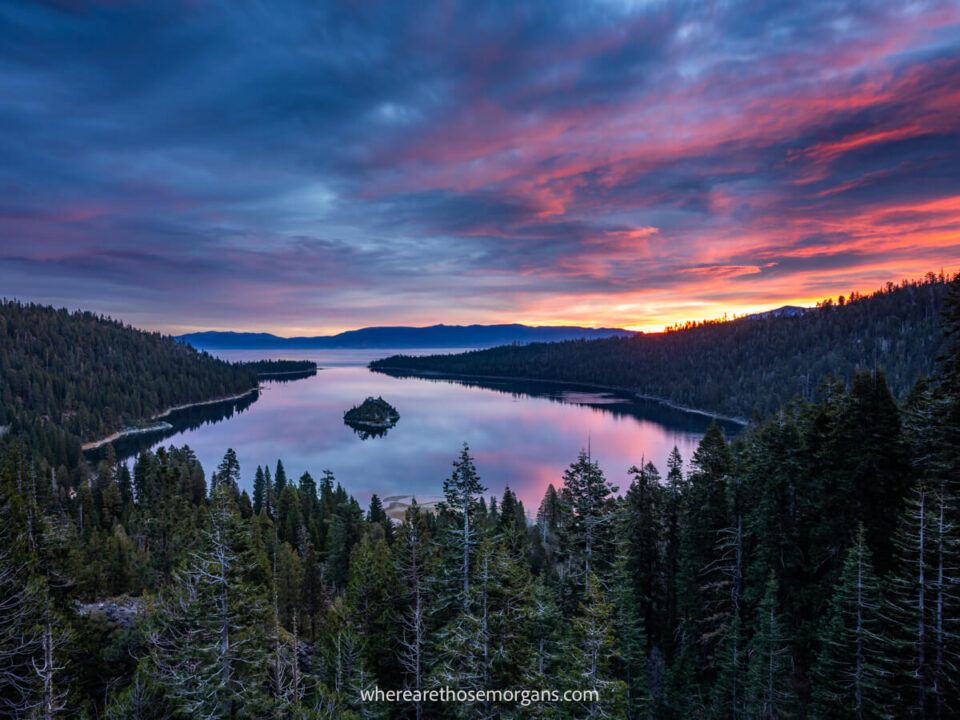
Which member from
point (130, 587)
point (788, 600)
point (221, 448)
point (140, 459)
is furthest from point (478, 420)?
point (788, 600)

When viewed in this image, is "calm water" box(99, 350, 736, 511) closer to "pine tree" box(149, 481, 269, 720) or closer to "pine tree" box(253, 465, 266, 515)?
"pine tree" box(253, 465, 266, 515)

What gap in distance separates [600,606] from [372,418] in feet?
583

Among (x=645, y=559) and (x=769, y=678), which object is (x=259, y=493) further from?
(x=769, y=678)

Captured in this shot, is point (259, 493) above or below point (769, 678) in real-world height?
below

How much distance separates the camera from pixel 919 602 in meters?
18.0

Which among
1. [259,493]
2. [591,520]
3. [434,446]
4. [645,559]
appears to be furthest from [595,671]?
[434,446]

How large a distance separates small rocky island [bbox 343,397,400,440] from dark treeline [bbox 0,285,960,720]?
135984mm

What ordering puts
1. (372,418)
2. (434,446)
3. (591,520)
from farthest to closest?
(372,418) < (434,446) < (591,520)

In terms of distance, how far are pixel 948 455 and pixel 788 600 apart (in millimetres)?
12971

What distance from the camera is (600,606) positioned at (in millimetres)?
14406

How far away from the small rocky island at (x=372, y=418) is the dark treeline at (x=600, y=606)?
446 ft

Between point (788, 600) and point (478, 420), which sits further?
point (478, 420)

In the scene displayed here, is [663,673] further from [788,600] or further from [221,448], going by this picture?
[221,448]

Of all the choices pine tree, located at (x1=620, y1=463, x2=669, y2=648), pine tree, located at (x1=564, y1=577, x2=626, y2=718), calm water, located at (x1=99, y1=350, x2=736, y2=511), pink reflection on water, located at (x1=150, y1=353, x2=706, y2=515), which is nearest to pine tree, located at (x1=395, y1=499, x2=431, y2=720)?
pine tree, located at (x1=564, y1=577, x2=626, y2=718)
